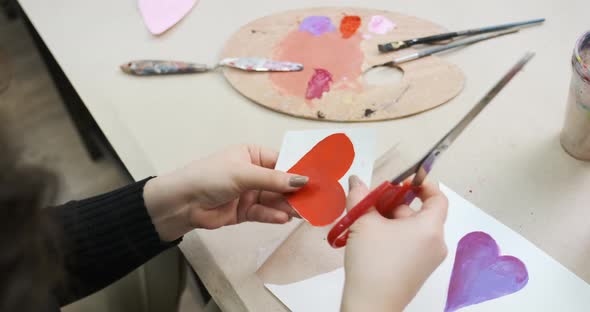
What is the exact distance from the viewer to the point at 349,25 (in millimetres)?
885

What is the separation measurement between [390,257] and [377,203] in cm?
7

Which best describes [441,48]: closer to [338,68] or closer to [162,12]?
[338,68]

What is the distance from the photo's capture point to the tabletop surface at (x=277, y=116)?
0.60m

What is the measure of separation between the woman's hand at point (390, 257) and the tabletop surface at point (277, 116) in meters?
0.14

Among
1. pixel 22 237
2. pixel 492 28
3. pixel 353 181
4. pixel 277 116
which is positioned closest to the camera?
pixel 22 237

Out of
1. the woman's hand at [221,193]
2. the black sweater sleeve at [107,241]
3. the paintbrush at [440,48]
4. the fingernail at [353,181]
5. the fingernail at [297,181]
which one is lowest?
the black sweater sleeve at [107,241]

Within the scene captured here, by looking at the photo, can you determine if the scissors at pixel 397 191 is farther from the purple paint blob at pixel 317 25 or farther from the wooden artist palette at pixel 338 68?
the purple paint blob at pixel 317 25

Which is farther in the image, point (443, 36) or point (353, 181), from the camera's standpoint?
point (443, 36)

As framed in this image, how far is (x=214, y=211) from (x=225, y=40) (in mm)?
401

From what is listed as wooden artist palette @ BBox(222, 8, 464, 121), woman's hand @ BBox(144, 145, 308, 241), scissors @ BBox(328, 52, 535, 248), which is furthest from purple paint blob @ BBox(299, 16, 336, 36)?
scissors @ BBox(328, 52, 535, 248)

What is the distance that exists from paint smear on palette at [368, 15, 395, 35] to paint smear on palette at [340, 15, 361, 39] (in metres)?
0.03

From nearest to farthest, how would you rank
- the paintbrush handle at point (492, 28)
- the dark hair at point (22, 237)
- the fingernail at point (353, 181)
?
the dark hair at point (22, 237) < the fingernail at point (353, 181) < the paintbrush handle at point (492, 28)

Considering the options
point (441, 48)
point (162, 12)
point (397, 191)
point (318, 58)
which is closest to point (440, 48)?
point (441, 48)

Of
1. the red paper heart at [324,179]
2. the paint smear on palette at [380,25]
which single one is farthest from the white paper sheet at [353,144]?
the paint smear on palette at [380,25]
